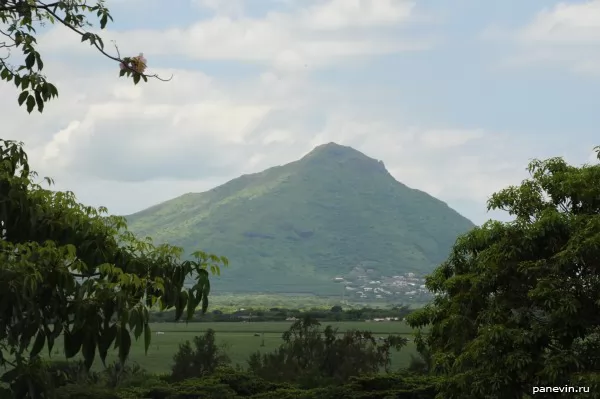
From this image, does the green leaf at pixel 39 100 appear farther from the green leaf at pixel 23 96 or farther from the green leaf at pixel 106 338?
the green leaf at pixel 106 338

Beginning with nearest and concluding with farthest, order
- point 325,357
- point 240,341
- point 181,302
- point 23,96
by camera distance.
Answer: point 181,302
point 23,96
point 325,357
point 240,341

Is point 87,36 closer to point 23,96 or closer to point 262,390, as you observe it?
point 23,96

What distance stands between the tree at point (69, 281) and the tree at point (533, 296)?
38.7 ft

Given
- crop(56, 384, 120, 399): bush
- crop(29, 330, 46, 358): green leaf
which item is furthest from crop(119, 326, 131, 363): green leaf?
crop(56, 384, 120, 399): bush

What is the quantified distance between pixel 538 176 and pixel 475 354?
16.8 feet

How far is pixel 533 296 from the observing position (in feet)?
61.1

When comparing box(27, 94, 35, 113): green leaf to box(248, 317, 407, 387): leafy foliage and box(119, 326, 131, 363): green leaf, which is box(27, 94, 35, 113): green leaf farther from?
box(248, 317, 407, 387): leafy foliage

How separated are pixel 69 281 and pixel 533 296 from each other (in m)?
14.3

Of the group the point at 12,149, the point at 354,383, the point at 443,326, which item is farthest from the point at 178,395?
the point at 12,149

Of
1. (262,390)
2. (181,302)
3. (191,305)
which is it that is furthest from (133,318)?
(262,390)

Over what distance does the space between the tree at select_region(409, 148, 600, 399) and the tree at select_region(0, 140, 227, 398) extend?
11.8m

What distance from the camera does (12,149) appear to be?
801 cm

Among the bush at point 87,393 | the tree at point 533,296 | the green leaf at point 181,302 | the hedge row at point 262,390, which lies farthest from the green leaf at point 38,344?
the hedge row at point 262,390

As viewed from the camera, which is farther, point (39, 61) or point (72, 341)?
point (39, 61)
